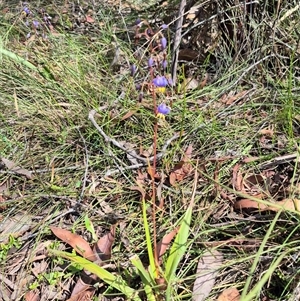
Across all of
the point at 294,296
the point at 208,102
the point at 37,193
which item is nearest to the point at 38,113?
the point at 37,193

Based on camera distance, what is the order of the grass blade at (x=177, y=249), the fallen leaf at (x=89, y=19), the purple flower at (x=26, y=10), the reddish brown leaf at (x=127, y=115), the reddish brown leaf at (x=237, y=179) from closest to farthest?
the grass blade at (x=177, y=249) < the reddish brown leaf at (x=237, y=179) < the reddish brown leaf at (x=127, y=115) < the purple flower at (x=26, y=10) < the fallen leaf at (x=89, y=19)

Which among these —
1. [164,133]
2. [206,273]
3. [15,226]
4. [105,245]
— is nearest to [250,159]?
[164,133]

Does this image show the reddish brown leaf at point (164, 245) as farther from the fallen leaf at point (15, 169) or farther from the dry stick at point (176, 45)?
the dry stick at point (176, 45)

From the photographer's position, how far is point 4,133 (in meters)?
2.03

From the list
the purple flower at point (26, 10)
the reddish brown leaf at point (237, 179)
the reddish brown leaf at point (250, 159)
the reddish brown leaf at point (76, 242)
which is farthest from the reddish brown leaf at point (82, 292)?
the purple flower at point (26, 10)

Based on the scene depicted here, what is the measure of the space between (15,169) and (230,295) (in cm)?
95

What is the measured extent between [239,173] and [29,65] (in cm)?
111

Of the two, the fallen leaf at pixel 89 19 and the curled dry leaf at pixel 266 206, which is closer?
the curled dry leaf at pixel 266 206

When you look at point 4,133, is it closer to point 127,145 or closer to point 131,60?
point 127,145

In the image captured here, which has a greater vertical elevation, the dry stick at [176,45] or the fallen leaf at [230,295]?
the dry stick at [176,45]

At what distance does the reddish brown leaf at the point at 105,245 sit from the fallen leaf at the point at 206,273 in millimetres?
295

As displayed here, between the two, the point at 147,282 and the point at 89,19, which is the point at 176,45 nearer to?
the point at 89,19

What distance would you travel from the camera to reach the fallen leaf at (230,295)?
1380mm

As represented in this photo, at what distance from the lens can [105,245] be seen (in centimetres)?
156
